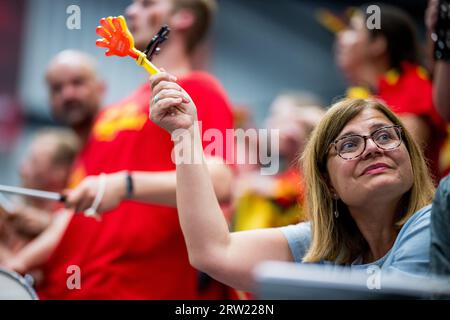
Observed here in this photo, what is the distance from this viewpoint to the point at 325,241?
1.66 meters

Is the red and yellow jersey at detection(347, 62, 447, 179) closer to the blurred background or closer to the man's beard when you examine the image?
the man's beard

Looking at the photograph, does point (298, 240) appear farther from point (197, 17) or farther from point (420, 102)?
point (197, 17)

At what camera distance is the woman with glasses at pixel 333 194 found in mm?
1604

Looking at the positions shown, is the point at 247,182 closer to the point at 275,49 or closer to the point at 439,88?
the point at 439,88

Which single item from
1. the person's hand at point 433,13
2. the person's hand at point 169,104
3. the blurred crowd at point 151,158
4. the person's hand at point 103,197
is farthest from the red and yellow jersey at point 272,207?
the person's hand at point 169,104

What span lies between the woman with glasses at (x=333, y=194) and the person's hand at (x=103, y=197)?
442 millimetres

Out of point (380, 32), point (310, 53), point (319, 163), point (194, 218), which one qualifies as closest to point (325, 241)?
point (319, 163)

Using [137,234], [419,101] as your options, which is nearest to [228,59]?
[419,101]

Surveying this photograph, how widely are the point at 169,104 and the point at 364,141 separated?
0.41m

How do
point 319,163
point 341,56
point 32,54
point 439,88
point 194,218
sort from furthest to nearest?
point 32,54
point 341,56
point 439,88
point 319,163
point 194,218

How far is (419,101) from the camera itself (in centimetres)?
237

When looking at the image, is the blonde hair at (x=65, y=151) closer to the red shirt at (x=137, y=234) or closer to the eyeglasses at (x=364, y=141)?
the red shirt at (x=137, y=234)

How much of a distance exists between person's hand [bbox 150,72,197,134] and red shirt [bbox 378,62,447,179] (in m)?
0.86
